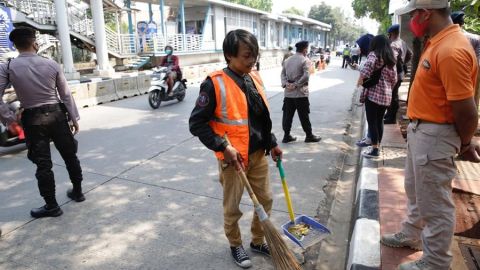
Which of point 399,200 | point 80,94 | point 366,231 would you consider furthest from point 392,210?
point 80,94

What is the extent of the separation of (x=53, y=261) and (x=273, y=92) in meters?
10.3

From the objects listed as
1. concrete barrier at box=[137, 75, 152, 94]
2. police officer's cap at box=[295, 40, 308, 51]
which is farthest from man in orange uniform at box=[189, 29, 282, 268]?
concrete barrier at box=[137, 75, 152, 94]

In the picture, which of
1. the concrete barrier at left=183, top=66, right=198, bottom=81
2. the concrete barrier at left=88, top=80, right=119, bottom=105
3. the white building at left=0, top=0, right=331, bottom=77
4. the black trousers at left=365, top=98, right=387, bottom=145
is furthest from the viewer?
the concrete barrier at left=183, top=66, right=198, bottom=81

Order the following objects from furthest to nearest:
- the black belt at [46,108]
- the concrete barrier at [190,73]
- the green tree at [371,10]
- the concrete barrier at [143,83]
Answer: the green tree at [371,10] < the concrete barrier at [190,73] < the concrete barrier at [143,83] < the black belt at [46,108]

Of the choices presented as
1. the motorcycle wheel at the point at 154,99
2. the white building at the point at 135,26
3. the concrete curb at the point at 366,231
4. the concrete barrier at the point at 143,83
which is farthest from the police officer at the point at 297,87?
the white building at the point at 135,26

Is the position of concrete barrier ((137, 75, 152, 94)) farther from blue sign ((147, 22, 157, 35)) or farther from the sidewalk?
the sidewalk

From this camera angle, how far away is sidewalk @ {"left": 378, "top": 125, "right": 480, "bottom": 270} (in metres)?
2.73

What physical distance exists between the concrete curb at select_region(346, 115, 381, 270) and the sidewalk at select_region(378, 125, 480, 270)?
51mm

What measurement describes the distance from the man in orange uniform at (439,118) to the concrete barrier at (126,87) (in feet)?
35.2

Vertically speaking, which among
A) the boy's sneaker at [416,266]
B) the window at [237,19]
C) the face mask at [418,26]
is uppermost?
the window at [237,19]

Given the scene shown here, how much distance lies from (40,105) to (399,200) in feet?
11.8

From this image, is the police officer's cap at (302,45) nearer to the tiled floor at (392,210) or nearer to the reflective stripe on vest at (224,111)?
the tiled floor at (392,210)

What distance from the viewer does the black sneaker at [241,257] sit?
2.89 meters

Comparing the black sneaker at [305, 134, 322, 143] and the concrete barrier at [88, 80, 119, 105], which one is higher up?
the concrete barrier at [88, 80, 119, 105]
